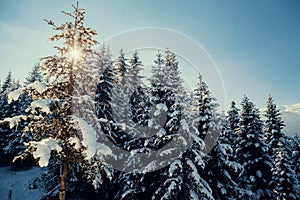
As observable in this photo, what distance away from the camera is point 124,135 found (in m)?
21.4

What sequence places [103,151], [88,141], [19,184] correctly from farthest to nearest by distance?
[19,184]
[103,151]
[88,141]

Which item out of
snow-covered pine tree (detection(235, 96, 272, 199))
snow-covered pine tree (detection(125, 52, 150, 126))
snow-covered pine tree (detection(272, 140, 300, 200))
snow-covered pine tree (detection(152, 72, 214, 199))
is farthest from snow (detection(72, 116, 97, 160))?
snow-covered pine tree (detection(272, 140, 300, 200))

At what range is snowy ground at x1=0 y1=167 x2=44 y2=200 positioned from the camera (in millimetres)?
29531

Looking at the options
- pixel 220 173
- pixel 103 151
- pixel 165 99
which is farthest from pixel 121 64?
pixel 103 151

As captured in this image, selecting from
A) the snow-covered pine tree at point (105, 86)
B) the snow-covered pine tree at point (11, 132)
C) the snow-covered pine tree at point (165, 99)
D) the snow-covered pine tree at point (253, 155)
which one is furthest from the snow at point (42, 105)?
the snow-covered pine tree at point (11, 132)

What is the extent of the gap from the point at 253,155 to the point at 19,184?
32581 millimetres

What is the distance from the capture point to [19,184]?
33250 mm

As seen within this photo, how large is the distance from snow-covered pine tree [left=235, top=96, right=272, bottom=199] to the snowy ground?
2516 cm

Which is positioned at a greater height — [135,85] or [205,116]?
[135,85]

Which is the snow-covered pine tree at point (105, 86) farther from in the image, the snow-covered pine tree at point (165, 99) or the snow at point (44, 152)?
the snow at point (44, 152)

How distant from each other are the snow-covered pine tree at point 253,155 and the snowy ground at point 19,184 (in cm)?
2516

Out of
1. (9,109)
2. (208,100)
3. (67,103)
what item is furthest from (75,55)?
(9,109)

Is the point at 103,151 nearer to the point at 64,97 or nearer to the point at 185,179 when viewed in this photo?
the point at 64,97

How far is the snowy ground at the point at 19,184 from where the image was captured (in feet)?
96.9
